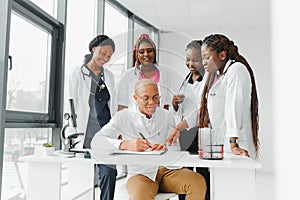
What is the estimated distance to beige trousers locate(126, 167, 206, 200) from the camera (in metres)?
1.45

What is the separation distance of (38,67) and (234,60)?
1.46 metres

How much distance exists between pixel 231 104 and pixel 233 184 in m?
0.77

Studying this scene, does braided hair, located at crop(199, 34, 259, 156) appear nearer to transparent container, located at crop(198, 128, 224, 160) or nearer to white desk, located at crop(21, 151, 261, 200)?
transparent container, located at crop(198, 128, 224, 160)

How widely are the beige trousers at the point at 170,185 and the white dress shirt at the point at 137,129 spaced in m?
0.05

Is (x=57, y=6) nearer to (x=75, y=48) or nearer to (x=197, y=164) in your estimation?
(x=75, y=48)

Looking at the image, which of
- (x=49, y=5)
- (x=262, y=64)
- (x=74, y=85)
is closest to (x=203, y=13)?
(x=262, y=64)

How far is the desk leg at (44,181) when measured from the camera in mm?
1574

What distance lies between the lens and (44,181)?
1.58 meters

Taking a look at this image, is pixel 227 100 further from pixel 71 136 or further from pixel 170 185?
pixel 71 136

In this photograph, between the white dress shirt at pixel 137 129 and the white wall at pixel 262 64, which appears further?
the white wall at pixel 262 64

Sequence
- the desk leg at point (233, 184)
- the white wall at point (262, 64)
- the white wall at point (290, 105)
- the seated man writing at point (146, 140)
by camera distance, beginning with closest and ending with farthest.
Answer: the white wall at point (290, 105) < the desk leg at point (233, 184) < the seated man writing at point (146, 140) < the white wall at point (262, 64)

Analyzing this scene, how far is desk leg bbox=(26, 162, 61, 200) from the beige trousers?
0.38 m

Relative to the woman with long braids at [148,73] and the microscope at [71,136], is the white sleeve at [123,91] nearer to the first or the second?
the woman with long braids at [148,73]

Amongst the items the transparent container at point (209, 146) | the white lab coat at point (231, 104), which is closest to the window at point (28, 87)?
the transparent container at point (209, 146)
